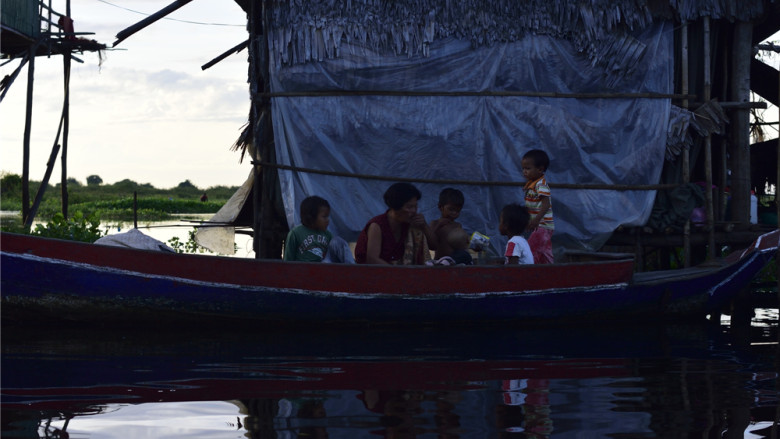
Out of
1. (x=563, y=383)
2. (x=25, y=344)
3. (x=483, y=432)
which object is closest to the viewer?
(x=483, y=432)

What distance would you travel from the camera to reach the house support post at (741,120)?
28.9 ft

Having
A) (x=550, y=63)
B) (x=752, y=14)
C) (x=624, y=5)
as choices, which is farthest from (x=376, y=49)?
(x=752, y=14)

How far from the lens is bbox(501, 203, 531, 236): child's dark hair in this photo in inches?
267

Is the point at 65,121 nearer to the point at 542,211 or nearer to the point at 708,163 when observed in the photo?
the point at 542,211

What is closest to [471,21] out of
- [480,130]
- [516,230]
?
[480,130]

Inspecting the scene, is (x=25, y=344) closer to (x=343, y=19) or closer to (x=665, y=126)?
(x=343, y=19)

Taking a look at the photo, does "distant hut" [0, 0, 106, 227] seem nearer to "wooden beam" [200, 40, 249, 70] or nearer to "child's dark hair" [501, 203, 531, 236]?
"wooden beam" [200, 40, 249, 70]

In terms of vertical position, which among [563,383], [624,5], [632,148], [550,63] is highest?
[624,5]

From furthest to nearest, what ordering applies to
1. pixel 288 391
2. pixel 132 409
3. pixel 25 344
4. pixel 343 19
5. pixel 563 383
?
pixel 343 19 < pixel 25 344 < pixel 563 383 < pixel 288 391 < pixel 132 409

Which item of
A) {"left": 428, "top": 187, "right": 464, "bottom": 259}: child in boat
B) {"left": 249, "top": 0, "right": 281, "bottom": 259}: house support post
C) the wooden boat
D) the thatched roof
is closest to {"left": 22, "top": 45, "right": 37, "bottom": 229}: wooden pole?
{"left": 249, "top": 0, "right": 281, "bottom": 259}: house support post

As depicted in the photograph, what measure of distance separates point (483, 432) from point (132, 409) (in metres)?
1.68

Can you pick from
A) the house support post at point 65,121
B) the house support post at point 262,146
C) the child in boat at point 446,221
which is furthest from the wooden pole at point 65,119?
the child in boat at point 446,221

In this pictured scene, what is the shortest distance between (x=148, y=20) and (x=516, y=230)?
400cm

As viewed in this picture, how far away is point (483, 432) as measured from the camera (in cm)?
372
